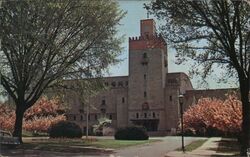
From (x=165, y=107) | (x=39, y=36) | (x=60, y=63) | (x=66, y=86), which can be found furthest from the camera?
(x=165, y=107)

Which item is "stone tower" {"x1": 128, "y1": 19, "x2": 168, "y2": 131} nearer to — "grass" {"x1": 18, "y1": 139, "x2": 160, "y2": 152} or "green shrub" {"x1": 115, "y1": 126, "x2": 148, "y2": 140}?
"green shrub" {"x1": 115, "y1": 126, "x2": 148, "y2": 140}

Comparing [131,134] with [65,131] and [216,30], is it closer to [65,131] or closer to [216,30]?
[65,131]

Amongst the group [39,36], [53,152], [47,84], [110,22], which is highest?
[110,22]

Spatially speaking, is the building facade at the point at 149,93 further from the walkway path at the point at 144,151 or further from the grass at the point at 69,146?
the grass at the point at 69,146

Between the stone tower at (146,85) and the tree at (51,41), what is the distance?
72.6 metres

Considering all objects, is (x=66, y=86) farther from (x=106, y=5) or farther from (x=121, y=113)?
(x=121, y=113)

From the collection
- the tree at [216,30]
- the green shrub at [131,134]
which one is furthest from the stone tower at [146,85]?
the tree at [216,30]

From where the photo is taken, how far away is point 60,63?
31.8m

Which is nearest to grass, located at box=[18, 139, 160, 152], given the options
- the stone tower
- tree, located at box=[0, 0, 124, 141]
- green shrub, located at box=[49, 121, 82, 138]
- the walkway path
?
the walkway path

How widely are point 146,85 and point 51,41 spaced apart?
79769mm

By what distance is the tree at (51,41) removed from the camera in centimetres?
2556

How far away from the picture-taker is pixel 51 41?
28641 millimetres

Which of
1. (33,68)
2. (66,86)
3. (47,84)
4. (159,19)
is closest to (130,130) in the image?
(66,86)

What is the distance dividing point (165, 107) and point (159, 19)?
83.1 metres
